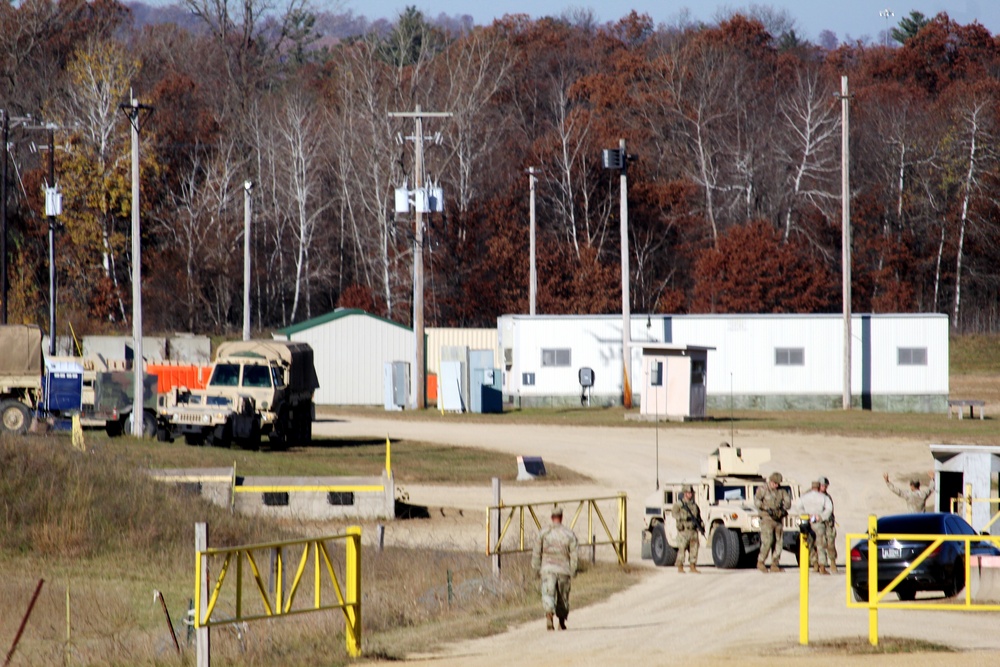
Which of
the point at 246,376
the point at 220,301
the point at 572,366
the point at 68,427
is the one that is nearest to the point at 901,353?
the point at 572,366

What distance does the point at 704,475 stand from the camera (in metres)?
22.1

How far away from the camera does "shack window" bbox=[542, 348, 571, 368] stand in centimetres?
5053

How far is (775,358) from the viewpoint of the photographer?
163ft

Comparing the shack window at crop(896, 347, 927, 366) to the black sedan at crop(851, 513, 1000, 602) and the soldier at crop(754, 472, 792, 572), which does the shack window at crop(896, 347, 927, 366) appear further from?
the black sedan at crop(851, 513, 1000, 602)

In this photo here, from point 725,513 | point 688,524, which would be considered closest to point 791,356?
point 725,513

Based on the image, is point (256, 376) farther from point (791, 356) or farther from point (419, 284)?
point (791, 356)

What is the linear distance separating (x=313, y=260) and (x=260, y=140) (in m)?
7.29

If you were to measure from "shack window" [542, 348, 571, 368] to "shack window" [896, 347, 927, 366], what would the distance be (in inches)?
481

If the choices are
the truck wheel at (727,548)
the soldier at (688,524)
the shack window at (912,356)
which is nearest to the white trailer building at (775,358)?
the shack window at (912,356)

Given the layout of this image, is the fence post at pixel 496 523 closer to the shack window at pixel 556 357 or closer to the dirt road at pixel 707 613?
the dirt road at pixel 707 613

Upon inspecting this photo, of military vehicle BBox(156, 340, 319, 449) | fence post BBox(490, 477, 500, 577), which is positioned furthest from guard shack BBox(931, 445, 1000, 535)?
military vehicle BBox(156, 340, 319, 449)

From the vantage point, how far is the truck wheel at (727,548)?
68.4 ft

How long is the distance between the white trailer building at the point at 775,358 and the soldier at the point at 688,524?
29.3m

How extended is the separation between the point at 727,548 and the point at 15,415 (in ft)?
71.1
